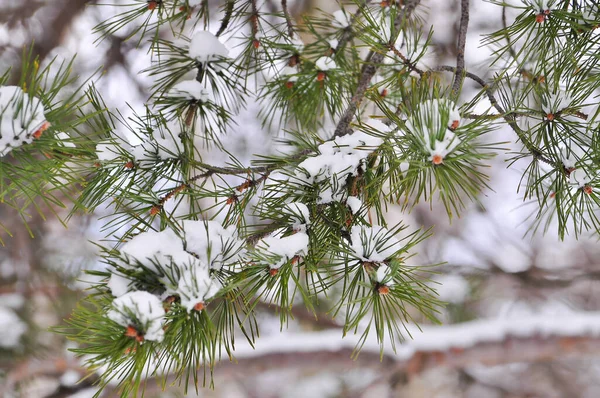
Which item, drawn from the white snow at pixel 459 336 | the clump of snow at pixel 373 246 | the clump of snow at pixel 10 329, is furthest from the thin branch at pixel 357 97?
the clump of snow at pixel 10 329

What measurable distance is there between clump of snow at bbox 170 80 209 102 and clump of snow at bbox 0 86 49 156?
0.89 ft

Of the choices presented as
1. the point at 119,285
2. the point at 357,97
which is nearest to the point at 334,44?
the point at 357,97

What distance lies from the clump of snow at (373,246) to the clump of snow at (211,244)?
4.6 inches

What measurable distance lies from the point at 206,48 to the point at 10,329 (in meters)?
1.55

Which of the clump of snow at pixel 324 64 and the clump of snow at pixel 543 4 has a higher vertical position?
the clump of snow at pixel 324 64

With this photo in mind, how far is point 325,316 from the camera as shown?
198 centimetres

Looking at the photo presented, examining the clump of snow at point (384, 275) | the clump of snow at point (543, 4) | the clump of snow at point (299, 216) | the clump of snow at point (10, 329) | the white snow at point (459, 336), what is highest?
the clump of snow at point (543, 4)

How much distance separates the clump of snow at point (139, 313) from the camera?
0.37 meters

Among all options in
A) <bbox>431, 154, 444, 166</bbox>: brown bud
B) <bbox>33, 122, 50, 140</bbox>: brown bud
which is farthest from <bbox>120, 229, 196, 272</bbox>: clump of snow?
<bbox>431, 154, 444, 166</bbox>: brown bud

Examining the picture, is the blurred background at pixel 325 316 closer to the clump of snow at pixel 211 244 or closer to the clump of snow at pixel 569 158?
the clump of snow at pixel 569 158

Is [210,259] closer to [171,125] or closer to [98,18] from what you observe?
[171,125]

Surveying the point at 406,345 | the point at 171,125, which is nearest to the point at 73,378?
the point at 406,345

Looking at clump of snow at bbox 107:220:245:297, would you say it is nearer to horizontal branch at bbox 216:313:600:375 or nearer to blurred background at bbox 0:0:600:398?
blurred background at bbox 0:0:600:398

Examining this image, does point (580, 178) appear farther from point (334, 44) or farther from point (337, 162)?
point (334, 44)
